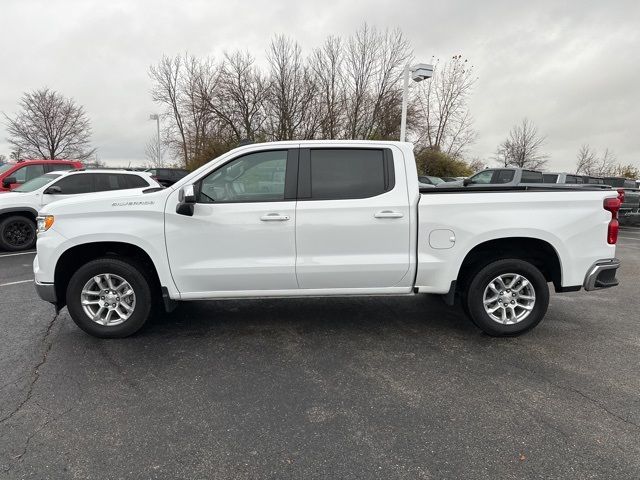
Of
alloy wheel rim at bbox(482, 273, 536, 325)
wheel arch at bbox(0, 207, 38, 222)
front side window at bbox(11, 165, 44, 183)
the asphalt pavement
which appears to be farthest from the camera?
front side window at bbox(11, 165, 44, 183)

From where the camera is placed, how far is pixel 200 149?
29.9 metres

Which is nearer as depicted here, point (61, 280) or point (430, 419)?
point (430, 419)

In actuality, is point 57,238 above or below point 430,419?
above

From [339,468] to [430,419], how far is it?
0.80 meters

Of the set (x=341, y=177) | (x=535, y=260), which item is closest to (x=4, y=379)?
(x=341, y=177)

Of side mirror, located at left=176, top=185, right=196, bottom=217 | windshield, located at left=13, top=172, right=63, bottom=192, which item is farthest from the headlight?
windshield, located at left=13, top=172, right=63, bottom=192

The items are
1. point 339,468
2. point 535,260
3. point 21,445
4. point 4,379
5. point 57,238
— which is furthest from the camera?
point 535,260

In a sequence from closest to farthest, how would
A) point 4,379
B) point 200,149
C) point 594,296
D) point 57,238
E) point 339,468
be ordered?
point 339,468
point 4,379
point 57,238
point 594,296
point 200,149

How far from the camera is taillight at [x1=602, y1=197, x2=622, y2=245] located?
396 centimetres

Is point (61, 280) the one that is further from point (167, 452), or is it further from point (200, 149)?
point (200, 149)

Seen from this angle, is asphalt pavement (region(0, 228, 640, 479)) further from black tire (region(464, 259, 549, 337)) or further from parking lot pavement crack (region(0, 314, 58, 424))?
black tire (region(464, 259, 549, 337))

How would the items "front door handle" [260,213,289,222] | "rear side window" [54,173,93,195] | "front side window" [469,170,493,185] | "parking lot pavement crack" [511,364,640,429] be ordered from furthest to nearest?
"front side window" [469,170,493,185] → "rear side window" [54,173,93,195] → "front door handle" [260,213,289,222] → "parking lot pavement crack" [511,364,640,429]

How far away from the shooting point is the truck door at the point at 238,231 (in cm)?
390

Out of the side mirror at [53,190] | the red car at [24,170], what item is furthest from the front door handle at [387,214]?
the red car at [24,170]
